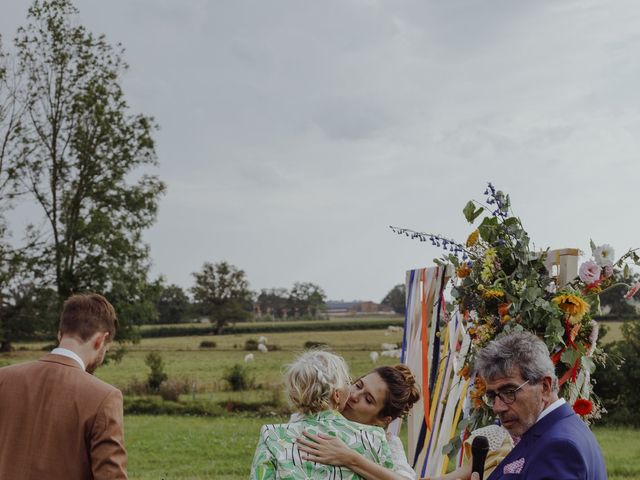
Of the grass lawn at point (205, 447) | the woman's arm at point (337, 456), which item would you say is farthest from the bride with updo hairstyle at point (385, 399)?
the grass lawn at point (205, 447)

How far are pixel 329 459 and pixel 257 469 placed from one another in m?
0.32

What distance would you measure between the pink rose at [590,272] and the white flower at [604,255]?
4 centimetres

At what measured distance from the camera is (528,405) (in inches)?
118

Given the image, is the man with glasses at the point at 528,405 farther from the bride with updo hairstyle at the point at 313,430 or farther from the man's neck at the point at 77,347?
the man's neck at the point at 77,347

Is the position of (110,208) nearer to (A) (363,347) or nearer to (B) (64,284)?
(B) (64,284)

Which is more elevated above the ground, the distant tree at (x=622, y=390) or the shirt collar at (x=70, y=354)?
the shirt collar at (x=70, y=354)

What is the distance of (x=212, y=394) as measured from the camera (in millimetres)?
24109

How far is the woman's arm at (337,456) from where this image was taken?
3340 mm

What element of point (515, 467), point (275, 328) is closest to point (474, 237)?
point (515, 467)

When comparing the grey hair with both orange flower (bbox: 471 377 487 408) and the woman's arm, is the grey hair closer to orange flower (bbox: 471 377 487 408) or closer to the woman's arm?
the woman's arm

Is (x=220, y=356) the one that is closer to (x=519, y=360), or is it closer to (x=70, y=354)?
(x=70, y=354)

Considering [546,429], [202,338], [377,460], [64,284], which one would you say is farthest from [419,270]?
[202,338]

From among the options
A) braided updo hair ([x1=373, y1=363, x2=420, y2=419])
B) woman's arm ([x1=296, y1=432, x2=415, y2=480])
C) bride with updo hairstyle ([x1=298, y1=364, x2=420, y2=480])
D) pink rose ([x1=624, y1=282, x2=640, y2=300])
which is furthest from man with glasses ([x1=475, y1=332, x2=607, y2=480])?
pink rose ([x1=624, y1=282, x2=640, y2=300])

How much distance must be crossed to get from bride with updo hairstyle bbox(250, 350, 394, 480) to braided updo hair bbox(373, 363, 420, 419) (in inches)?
19.2
